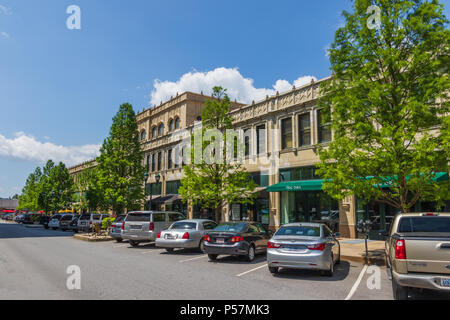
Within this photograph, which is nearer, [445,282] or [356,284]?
[445,282]

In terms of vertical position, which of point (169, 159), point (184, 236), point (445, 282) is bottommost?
point (184, 236)

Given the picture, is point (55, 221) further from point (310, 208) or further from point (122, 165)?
point (310, 208)

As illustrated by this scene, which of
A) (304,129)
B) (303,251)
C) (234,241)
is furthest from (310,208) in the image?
(303,251)

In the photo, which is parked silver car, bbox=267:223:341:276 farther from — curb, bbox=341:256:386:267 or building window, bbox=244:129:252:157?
building window, bbox=244:129:252:157

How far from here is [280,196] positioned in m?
24.7

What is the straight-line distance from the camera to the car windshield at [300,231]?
956 cm

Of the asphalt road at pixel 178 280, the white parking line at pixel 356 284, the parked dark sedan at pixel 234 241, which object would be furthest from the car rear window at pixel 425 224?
the parked dark sedan at pixel 234 241

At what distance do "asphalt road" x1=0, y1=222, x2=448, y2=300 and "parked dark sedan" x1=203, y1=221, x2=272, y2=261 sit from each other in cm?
39

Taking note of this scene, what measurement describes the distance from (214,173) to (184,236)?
26.8ft

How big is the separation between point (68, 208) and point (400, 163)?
59.0 metres

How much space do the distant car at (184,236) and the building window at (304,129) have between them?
11.6m

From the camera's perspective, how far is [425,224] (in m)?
7.42
